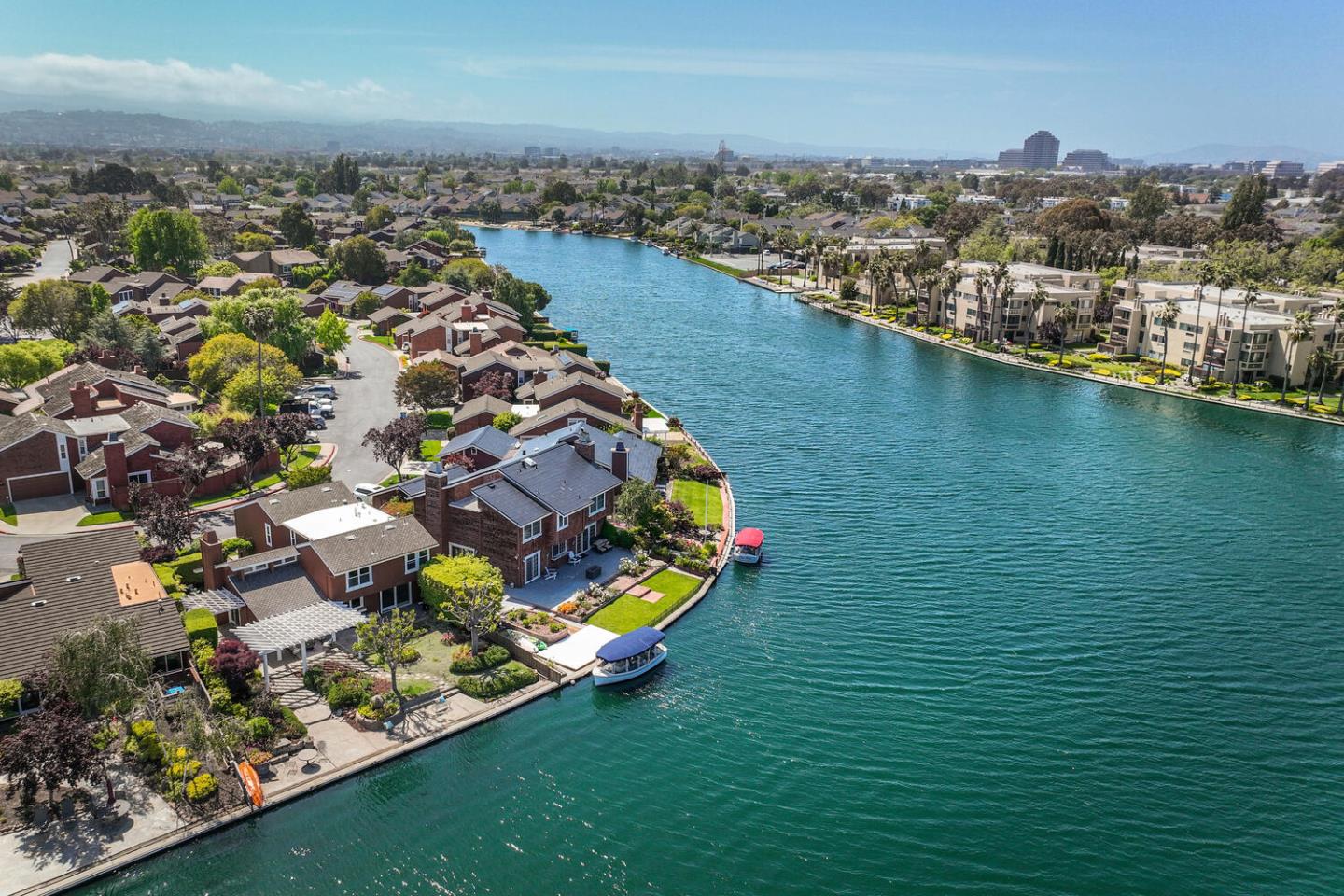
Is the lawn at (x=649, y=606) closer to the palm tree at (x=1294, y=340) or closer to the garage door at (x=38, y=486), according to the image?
the garage door at (x=38, y=486)

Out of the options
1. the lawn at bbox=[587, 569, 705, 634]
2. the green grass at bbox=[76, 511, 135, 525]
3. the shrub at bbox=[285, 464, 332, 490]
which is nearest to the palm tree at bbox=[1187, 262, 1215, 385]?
the lawn at bbox=[587, 569, 705, 634]

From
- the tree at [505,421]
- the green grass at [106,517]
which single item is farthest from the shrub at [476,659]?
the tree at [505,421]

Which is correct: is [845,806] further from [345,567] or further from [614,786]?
[345,567]

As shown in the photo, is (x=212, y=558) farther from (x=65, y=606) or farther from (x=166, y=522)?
(x=65, y=606)

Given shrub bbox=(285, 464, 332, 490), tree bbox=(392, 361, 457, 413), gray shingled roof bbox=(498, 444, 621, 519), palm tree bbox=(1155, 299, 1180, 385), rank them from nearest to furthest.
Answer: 1. gray shingled roof bbox=(498, 444, 621, 519)
2. shrub bbox=(285, 464, 332, 490)
3. tree bbox=(392, 361, 457, 413)
4. palm tree bbox=(1155, 299, 1180, 385)

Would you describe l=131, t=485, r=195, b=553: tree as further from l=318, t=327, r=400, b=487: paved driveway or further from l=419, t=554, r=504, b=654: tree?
l=419, t=554, r=504, b=654: tree

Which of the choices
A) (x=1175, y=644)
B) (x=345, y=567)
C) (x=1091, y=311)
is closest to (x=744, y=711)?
(x=345, y=567)

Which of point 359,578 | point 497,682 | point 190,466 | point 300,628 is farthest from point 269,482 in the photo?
point 497,682
